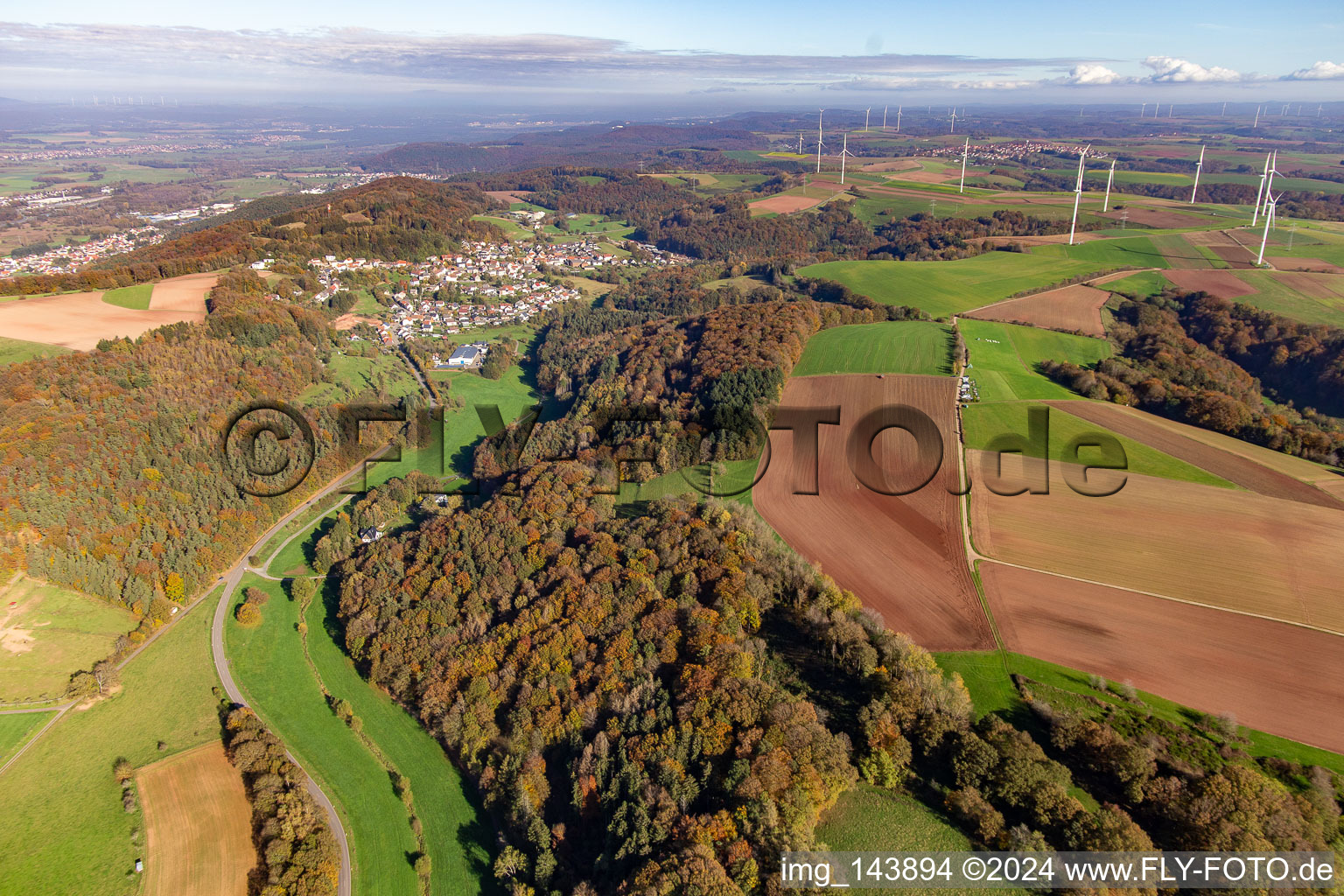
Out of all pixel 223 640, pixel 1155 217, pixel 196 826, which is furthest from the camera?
pixel 1155 217

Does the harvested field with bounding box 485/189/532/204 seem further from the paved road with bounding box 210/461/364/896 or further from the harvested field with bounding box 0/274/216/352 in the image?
the paved road with bounding box 210/461/364/896

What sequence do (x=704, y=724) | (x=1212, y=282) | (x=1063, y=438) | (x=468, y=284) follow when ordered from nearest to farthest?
(x=704, y=724) < (x=1063, y=438) < (x=1212, y=282) < (x=468, y=284)

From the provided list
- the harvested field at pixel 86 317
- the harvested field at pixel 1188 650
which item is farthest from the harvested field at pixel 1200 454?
the harvested field at pixel 86 317

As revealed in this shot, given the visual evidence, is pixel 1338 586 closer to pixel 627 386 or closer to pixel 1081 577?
pixel 1081 577

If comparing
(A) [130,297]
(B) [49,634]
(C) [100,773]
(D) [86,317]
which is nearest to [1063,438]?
(C) [100,773]

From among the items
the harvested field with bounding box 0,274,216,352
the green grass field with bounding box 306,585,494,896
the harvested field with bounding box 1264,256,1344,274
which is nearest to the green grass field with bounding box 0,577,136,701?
the green grass field with bounding box 306,585,494,896

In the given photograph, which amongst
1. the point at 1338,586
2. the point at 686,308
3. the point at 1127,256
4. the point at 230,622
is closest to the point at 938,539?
the point at 1338,586

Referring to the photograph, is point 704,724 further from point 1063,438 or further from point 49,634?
point 49,634
